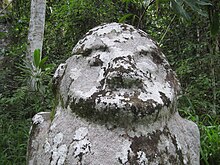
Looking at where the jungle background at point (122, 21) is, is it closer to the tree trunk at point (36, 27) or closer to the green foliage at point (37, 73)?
the green foliage at point (37, 73)

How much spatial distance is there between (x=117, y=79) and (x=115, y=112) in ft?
0.41

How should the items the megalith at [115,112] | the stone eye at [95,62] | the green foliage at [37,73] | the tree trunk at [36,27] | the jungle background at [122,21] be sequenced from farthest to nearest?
the tree trunk at [36,27] < the green foliage at [37,73] < the jungle background at [122,21] < the stone eye at [95,62] < the megalith at [115,112]

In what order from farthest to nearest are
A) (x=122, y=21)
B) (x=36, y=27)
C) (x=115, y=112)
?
(x=36, y=27)
(x=122, y=21)
(x=115, y=112)

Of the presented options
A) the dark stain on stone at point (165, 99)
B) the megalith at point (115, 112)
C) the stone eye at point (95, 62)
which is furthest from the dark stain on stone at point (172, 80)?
the stone eye at point (95, 62)

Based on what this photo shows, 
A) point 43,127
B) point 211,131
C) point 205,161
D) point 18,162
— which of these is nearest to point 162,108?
point 43,127

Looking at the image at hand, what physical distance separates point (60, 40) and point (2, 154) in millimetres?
2816

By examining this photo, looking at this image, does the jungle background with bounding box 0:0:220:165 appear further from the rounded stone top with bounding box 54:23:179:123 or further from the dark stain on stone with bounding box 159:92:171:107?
the dark stain on stone with bounding box 159:92:171:107

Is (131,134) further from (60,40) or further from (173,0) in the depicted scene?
(60,40)

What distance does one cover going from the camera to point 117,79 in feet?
3.87

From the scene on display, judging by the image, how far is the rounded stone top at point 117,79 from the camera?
1.15 metres

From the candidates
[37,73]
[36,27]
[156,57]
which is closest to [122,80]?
[156,57]

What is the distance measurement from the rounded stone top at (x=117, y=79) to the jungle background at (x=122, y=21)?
49 cm

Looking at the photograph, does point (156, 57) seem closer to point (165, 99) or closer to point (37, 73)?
point (165, 99)

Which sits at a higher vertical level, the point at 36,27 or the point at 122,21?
the point at 122,21
